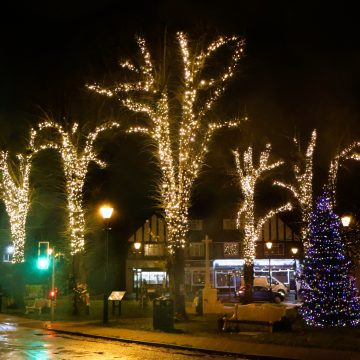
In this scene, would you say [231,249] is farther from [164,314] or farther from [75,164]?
[164,314]

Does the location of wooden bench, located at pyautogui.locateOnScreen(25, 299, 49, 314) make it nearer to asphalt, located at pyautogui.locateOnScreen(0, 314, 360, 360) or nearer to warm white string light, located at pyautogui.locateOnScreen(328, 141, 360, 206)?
asphalt, located at pyautogui.locateOnScreen(0, 314, 360, 360)

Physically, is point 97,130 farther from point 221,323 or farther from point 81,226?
point 221,323

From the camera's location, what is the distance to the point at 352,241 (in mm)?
23562

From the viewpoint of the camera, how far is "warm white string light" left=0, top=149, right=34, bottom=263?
34.3 meters

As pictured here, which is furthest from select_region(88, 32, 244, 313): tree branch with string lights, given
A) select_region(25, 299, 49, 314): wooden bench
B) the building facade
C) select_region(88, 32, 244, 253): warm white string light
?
the building facade

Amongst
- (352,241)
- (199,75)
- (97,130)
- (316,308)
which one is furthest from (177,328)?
(97,130)

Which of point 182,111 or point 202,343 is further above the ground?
point 182,111

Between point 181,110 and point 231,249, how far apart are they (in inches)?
1692

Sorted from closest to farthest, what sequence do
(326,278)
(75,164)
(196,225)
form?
1. (326,278)
2. (75,164)
3. (196,225)

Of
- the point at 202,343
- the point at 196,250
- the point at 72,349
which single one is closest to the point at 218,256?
the point at 196,250

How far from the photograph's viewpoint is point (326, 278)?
Result: 20.3 meters

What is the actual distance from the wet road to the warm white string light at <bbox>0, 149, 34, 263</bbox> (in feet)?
46.7

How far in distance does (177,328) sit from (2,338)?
616 centimetres

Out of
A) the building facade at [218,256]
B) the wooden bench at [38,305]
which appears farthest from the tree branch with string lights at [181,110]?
the building facade at [218,256]
